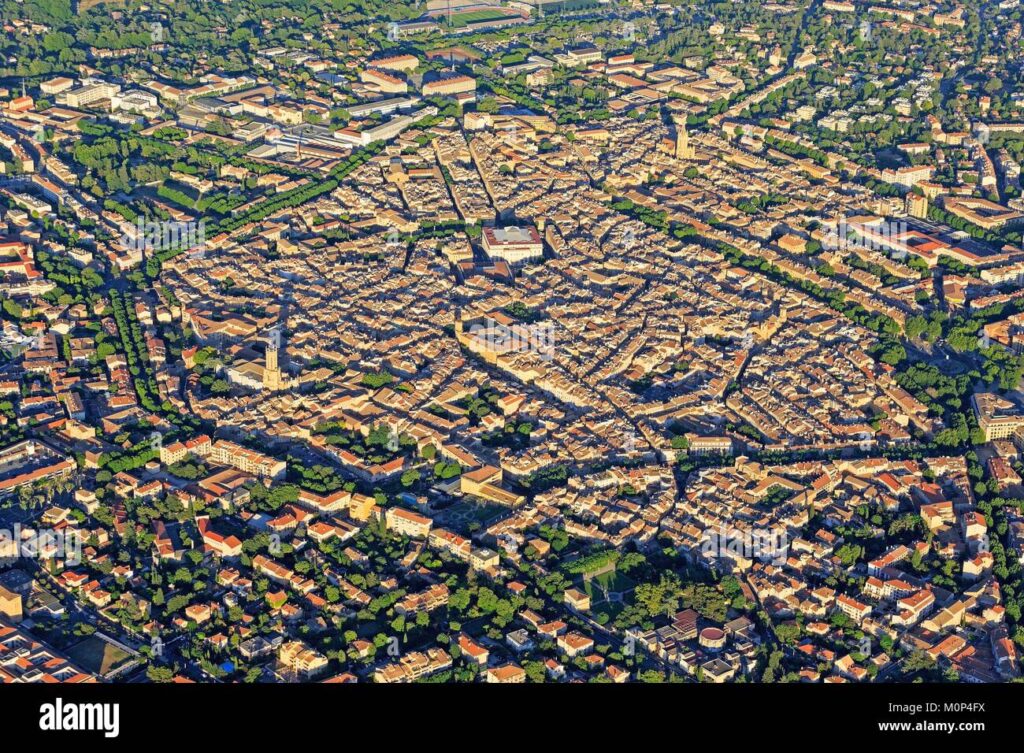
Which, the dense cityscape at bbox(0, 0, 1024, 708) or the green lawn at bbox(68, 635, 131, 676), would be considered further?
the dense cityscape at bbox(0, 0, 1024, 708)

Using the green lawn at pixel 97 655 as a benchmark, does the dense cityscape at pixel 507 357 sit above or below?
above

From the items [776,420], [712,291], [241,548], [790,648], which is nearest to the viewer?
[790,648]

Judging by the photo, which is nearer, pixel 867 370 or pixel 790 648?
pixel 790 648

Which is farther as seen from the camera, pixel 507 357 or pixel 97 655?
pixel 507 357

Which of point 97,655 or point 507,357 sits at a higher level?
point 507,357

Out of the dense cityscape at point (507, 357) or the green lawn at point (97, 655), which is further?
the dense cityscape at point (507, 357)
